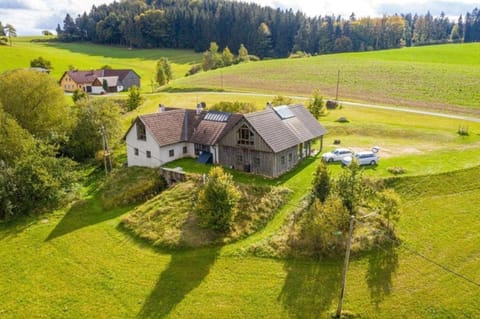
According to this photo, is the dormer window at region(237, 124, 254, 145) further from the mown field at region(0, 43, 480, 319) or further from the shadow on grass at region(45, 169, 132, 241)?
the shadow on grass at region(45, 169, 132, 241)

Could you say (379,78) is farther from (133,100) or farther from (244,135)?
(244,135)

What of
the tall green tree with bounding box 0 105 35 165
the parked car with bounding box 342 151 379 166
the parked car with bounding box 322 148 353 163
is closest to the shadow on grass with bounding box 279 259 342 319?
the parked car with bounding box 342 151 379 166

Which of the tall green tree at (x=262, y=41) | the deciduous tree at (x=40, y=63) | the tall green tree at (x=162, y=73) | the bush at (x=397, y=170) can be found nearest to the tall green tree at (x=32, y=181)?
the bush at (x=397, y=170)

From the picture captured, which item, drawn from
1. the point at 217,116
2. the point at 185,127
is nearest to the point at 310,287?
the point at 217,116

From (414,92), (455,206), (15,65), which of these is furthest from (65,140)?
(15,65)

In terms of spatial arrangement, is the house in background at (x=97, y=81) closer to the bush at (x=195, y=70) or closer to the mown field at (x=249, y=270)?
the bush at (x=195, y=70)
